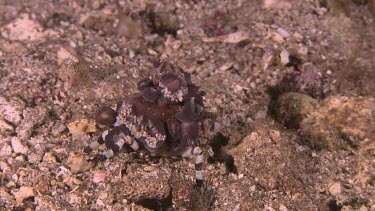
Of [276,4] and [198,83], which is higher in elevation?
[276,4]

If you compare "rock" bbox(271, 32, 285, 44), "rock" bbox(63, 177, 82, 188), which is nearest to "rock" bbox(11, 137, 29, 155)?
"rock" bbox(63, 177, 82, 188)

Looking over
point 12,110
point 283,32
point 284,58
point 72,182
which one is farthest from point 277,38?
point 12,110

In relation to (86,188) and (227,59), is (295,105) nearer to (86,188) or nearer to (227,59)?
(227,59)

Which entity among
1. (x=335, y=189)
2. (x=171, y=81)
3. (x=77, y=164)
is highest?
(x=171, y=81)

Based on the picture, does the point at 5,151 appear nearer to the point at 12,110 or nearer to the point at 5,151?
the point at 5,151

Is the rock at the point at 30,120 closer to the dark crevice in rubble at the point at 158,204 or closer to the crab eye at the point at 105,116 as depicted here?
the crab eye at the point at 105,116

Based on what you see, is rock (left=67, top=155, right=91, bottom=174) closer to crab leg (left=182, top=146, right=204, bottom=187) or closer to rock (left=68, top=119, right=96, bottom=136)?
rock (left=68, top=119, right=96, bottom=136)

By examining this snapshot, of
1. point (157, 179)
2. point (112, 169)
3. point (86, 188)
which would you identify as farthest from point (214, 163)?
point (86, 188)
